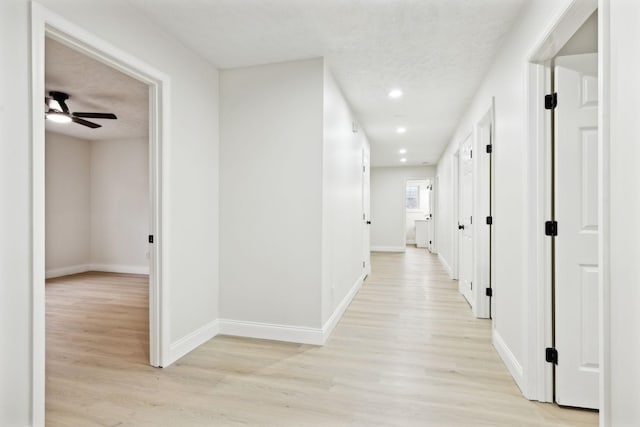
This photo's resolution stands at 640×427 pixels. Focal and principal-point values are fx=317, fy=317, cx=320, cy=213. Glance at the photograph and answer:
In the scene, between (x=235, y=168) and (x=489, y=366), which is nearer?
(x=489, y=366)

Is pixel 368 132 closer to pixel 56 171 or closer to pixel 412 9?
pixel 412 9

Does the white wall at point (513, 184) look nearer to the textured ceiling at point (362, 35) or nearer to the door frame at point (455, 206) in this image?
the textured ceiling at point (362, 35)

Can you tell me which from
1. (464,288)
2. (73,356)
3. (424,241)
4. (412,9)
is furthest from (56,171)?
(424,241)

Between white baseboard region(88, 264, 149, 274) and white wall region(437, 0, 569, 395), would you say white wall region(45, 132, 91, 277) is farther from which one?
white wall region(437, 0, 569, 395)

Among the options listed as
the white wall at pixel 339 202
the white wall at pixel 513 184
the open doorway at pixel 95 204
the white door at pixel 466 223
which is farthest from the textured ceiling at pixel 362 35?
the open doorway at pixel 95 204

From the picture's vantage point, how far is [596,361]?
1.82 metres

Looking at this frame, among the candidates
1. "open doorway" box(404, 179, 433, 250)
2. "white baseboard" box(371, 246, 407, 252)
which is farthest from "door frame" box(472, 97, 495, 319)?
"open doorway" box(404, 179, 433, 250)

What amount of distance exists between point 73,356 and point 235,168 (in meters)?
2.00

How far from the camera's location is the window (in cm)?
1160

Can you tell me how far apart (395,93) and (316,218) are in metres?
1.92

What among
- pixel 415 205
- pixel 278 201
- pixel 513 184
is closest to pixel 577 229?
pixel 513 184

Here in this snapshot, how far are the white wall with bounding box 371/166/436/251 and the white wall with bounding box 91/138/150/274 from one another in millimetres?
6034

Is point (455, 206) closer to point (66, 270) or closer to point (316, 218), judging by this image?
point (316, 218)

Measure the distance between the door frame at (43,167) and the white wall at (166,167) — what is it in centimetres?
3
